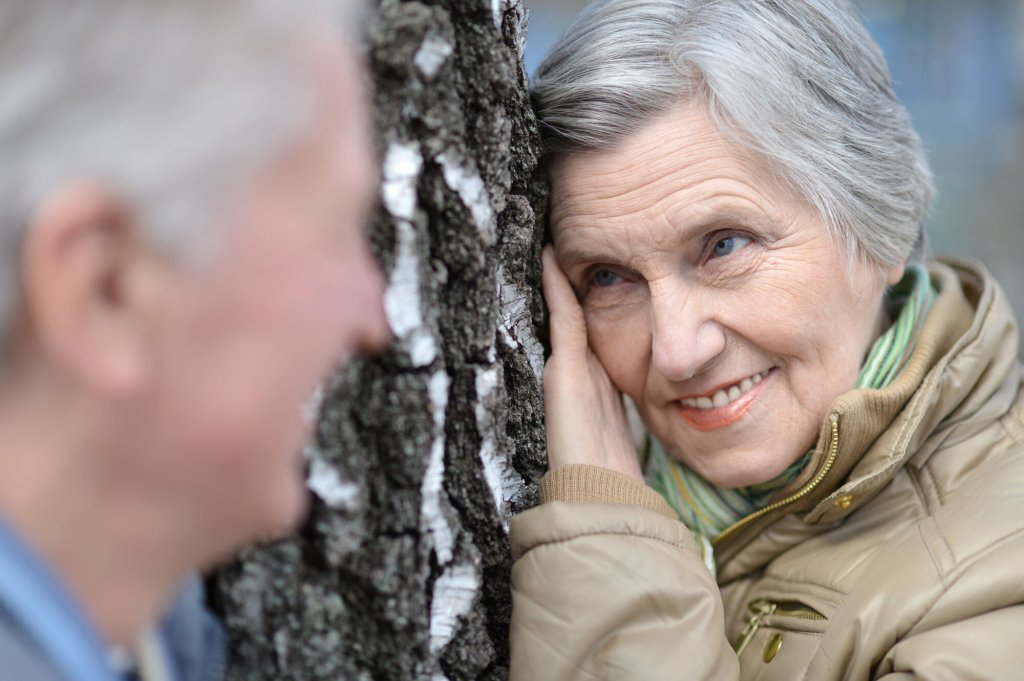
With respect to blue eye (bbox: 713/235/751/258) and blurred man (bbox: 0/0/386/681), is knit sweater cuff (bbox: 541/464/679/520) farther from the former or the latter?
blurred man (bbox: 0/0/386/681)

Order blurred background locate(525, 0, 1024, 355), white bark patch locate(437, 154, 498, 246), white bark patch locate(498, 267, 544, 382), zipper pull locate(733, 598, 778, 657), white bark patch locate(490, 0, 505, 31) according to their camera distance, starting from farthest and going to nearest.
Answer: blurred background locate(525, 0, 1024, 355) < zipper pull locate(733, 598, 778, 657) < white bark patch locate(498, 267, 544, 382) < white bark patch locate(490, 0, 505, 31) < white bark patch locate(437, 154, 498, 246)

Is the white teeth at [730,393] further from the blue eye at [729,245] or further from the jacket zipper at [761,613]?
the jacket zipper at [761,613]

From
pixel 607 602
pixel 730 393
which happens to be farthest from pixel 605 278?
pixel 607 602

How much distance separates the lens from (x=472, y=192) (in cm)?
170

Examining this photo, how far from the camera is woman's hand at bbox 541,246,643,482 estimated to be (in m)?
2.17

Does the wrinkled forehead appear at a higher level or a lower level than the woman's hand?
higher

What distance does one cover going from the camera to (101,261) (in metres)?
0.92

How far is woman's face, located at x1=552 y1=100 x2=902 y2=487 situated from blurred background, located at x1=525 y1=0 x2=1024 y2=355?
6981 mm

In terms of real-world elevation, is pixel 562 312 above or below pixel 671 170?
below

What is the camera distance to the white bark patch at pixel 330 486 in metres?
1.50

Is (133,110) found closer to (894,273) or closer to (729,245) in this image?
(729,245)

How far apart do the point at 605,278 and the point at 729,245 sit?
12.2 inches

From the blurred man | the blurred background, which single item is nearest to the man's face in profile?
the blurred man

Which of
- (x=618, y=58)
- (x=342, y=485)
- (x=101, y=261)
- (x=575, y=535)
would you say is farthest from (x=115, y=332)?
(x=618, y=58)
